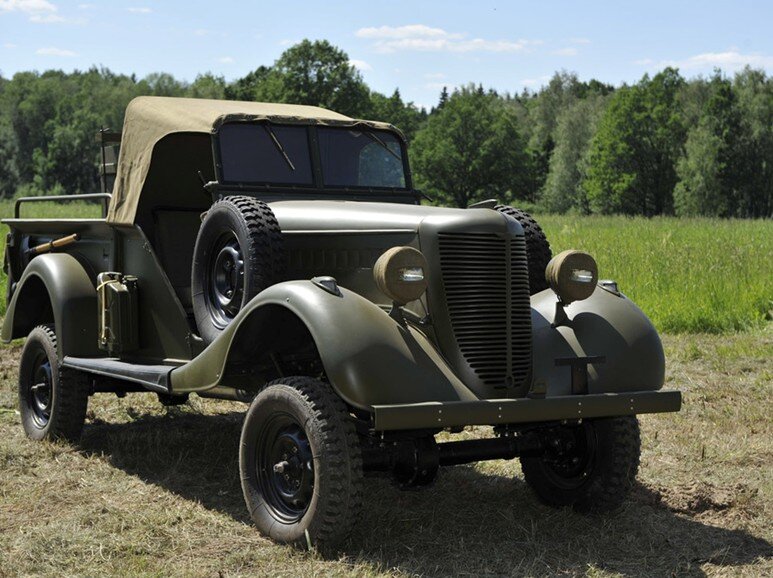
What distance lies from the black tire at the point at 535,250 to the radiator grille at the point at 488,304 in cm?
72

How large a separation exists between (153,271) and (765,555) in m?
3.66

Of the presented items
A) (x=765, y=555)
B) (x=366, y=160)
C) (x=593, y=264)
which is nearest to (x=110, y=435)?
(x=366, y=160)

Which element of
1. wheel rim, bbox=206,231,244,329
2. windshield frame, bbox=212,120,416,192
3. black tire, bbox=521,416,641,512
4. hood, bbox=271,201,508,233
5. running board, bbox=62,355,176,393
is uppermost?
windshield frame, bbox=212,120,416,192

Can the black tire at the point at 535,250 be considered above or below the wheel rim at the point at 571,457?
above

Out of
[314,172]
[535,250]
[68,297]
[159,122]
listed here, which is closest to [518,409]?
[535,250]

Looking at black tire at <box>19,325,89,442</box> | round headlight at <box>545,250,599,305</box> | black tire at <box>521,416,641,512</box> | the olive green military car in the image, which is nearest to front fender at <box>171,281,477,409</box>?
the olive green military car

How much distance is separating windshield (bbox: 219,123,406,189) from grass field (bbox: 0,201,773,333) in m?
5.46

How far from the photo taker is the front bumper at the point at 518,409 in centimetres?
400

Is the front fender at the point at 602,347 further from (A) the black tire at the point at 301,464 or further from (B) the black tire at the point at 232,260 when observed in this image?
(B) the black tire at the point at 232,260

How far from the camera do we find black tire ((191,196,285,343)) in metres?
4.82

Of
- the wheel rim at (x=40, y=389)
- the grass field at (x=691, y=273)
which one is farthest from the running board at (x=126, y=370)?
the grass field at (x=691, y=273)

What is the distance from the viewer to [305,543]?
13.9ft

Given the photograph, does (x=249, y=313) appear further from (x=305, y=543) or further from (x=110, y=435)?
(x=110, y=435)

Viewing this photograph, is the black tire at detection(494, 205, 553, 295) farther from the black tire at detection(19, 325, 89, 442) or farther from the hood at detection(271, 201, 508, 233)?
the black tire at detection(19, 325, 89, 442)
